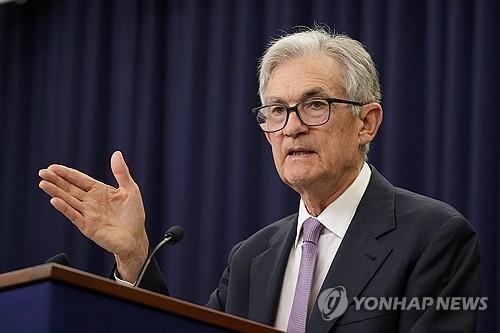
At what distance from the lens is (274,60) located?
2.62 m

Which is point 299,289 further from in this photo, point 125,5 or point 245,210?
point 125,5

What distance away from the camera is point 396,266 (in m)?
2.28

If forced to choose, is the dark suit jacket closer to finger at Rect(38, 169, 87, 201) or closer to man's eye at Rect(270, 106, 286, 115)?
man's eye at Rect(270, 106, 286, 115)

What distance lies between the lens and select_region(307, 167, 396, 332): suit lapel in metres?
2.30

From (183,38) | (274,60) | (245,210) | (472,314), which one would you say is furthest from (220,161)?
(472,314)

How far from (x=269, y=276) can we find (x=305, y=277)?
0.49 ft

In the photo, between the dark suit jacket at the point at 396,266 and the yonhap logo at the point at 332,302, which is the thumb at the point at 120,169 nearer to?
the dark suit jacket at the point at 396,266

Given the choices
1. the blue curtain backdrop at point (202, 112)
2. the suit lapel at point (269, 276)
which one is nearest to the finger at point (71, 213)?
the suit lapel at point (269, 276)

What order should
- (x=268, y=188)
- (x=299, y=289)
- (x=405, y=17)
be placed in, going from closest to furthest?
1. (x=299, y=289)
2. (x=405, y=17)
3. (x=268, y=188)

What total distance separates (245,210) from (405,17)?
40.9 inches

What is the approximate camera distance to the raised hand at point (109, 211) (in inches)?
95.0

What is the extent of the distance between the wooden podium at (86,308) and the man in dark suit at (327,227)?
736 millimetres

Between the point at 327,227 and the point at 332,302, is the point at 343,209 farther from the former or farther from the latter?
the point at 332,302

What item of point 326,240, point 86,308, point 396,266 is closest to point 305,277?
point 326,240
